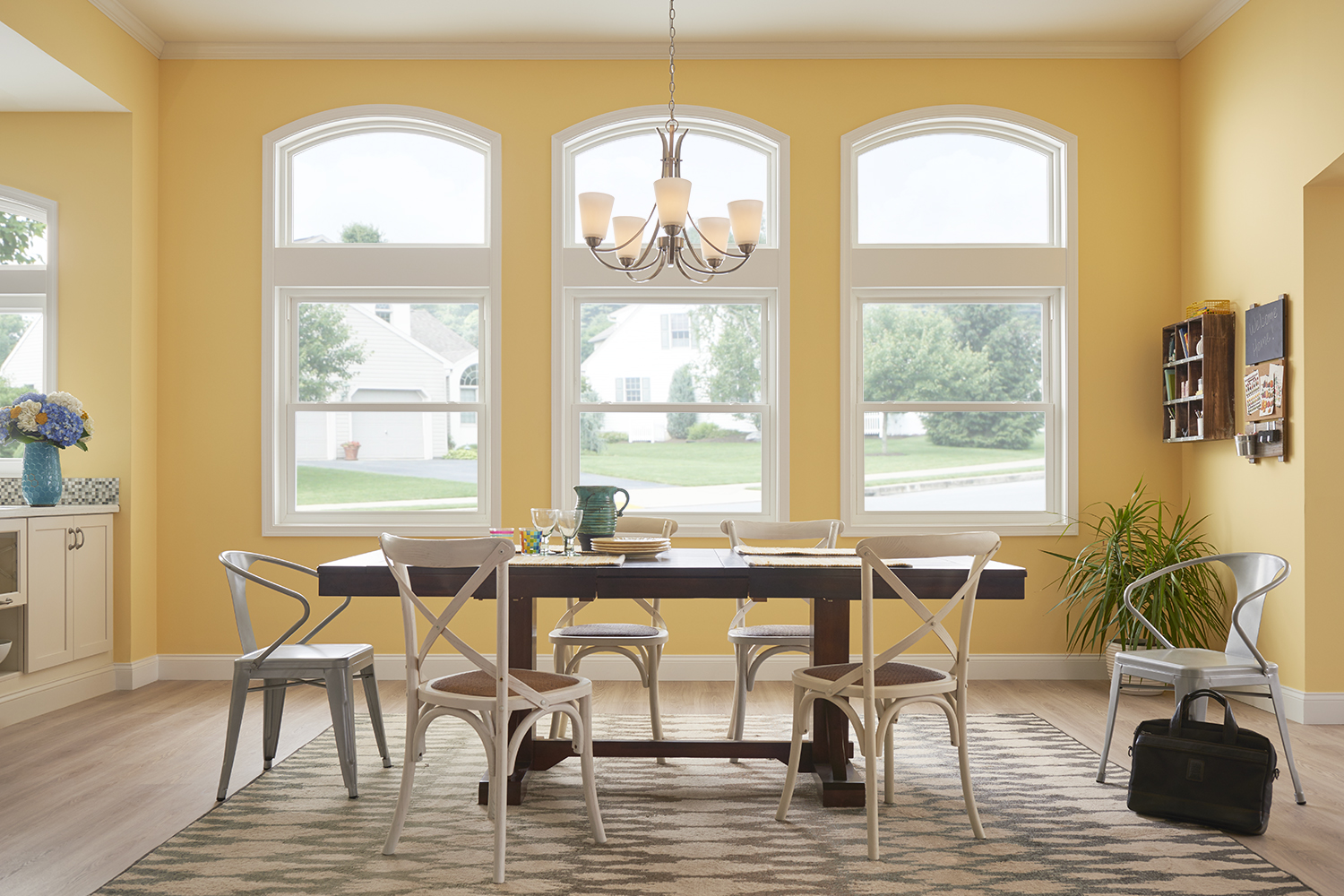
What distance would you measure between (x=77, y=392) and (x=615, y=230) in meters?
3.14

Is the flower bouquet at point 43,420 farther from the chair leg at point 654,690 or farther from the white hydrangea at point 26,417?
the chair leg at point 654,690

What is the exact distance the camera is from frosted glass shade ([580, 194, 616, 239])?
3.12 meters

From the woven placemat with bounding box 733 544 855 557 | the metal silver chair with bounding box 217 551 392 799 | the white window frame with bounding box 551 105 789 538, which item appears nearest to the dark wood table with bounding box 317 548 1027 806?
the woven placemat with bounding box 733 544 855 557

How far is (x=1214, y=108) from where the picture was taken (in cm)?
471

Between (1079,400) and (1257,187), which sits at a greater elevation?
(1257,187)

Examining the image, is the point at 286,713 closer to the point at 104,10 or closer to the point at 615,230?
the point at 615,230

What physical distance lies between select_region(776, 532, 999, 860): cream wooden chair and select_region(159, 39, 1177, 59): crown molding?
3277mm

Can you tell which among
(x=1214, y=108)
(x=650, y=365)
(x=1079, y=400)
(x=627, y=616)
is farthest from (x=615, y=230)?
(x=1214, y=108)

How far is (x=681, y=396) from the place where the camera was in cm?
515

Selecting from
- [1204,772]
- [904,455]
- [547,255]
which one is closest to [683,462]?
[904,455]

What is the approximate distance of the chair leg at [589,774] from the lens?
2656 mm

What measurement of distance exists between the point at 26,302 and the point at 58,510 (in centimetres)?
125

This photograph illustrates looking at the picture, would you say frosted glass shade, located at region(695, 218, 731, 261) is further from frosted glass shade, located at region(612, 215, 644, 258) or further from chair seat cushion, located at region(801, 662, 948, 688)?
chair seat cushion, located at region(801, 662, 948, 688)

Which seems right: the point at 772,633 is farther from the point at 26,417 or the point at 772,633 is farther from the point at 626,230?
the point at 26,417
